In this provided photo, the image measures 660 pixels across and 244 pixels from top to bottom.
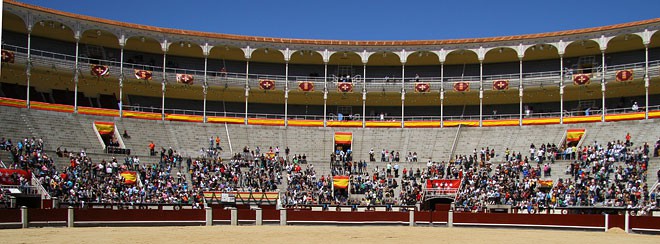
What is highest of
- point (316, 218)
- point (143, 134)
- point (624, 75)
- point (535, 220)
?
point (624, 75)

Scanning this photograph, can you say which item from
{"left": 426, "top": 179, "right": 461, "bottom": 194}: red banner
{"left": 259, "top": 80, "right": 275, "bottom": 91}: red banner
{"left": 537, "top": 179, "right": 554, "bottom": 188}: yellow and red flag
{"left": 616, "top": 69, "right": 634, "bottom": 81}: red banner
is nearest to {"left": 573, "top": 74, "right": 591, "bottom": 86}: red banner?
{"left": 616, "top": 69, "right": 634, "bottom": 81}: red banner

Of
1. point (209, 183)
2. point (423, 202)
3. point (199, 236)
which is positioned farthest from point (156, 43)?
point (199, 236)

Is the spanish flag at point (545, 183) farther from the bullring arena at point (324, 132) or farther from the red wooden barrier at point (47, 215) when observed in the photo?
the red wooden barrier at point (47, 215)

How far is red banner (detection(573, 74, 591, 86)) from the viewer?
46062 millimetres

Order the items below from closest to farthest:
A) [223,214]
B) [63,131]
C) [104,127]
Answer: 1. [223,214]
2. [63,131]
3. [104,127]

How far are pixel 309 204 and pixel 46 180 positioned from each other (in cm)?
1190

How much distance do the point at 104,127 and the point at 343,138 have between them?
14.8 m

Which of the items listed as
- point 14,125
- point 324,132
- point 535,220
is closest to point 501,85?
point 324,132

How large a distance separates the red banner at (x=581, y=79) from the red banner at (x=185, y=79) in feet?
82.0

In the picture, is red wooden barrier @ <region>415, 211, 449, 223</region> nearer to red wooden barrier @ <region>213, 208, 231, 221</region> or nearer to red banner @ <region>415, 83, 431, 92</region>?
red wooden barrier @ <region>213, 208, 231, 221</region>

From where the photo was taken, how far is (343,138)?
47.2m

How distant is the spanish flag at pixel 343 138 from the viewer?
47.1 metres

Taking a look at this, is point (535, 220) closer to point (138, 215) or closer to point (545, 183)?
point (545, 183)

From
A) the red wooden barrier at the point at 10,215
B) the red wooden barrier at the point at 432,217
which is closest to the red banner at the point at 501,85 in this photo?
the red wooden barrier at the point at 432,217
